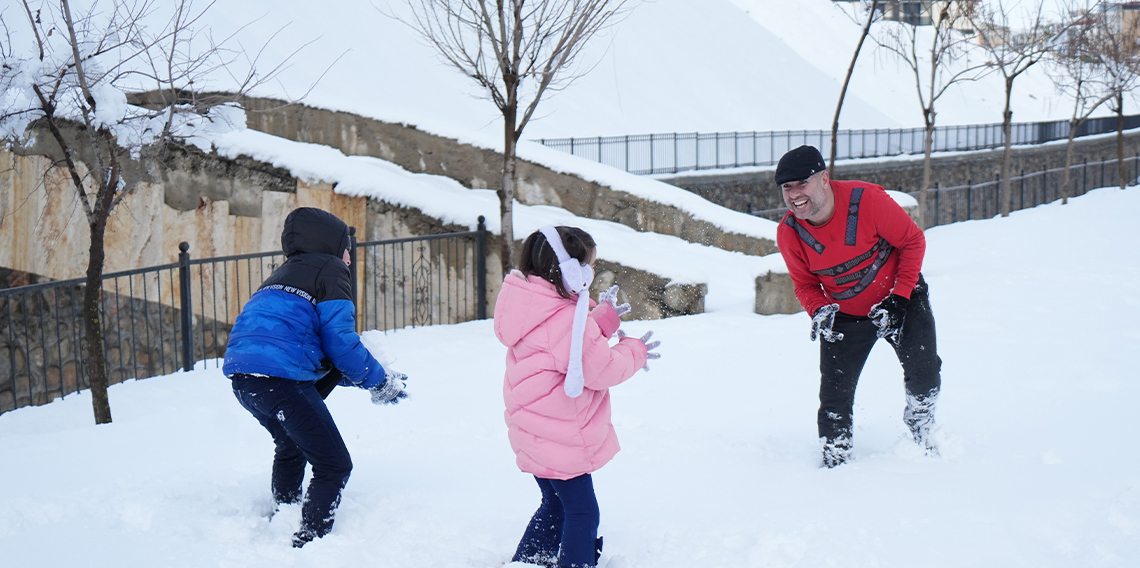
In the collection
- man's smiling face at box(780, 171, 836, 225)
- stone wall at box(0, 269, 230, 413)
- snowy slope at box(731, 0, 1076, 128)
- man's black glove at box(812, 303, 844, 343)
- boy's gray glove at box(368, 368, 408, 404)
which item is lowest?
stone wall at box(0, 269, 230, 413)

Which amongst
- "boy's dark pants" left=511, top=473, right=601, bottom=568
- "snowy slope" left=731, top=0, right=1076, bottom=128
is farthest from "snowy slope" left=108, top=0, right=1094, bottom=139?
"boy's dark pants" left=511, top=473, right=601, bottom=568

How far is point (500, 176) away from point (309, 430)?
7.28m

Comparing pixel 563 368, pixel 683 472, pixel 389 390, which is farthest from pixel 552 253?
pixel 683 472

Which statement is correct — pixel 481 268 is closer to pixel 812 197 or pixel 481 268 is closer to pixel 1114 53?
pixel 812 197

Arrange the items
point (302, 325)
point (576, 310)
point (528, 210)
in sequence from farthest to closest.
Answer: point (528, 210) < point (302, 325) < point (576, 310)

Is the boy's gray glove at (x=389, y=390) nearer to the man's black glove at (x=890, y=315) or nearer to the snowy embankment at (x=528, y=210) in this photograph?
the man's black glove at (x=890, y=315)

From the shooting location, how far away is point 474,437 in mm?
5133

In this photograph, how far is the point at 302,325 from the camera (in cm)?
349

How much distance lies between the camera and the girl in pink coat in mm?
2959

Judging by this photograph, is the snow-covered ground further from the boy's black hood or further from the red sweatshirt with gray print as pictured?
the boy's black hood

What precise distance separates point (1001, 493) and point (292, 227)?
10.3 feet

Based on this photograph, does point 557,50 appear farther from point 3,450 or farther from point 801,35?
point 801,35

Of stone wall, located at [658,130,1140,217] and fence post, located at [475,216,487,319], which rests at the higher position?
stone wall, located at [658,130,1140,217]

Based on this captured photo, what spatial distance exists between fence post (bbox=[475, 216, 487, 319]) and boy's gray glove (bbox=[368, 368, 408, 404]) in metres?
5.51
